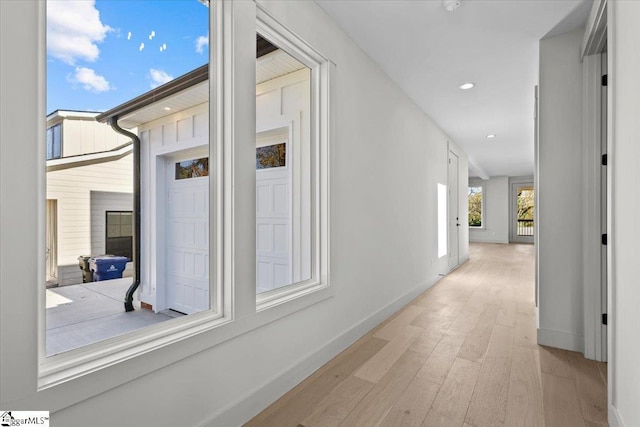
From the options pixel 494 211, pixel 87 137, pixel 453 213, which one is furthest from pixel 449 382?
pixel 494 211

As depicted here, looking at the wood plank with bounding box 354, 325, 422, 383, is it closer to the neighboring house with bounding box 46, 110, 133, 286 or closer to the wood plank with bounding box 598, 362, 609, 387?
the wood plank with bounding box 598, 362, 609, 387

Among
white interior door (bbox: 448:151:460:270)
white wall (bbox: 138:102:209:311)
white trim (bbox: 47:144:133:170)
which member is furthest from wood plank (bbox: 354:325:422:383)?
white interior door (bbox: 448:151:460:270)

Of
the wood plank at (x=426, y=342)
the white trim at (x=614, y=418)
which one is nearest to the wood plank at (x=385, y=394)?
the wood plank at (x=426, y=342)

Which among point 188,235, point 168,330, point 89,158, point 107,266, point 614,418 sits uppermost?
point 89,158

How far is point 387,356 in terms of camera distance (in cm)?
247

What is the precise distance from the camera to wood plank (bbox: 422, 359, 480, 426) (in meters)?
1.72

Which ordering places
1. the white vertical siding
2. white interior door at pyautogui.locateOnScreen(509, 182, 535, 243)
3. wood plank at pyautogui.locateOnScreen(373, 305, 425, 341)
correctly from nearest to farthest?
the white vertical siding, wood plank at pyautogui.locateOnScreen(373, 305, 425, 341), white interior door at pyautogui.locateOnScreen(509, 182, 535, 243)

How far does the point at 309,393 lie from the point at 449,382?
3.09ft

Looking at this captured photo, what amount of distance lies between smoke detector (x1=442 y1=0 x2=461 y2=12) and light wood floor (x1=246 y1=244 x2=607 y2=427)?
2.59m

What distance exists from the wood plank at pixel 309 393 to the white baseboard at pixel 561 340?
4.62ft

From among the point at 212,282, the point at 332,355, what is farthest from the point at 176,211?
the point at 332,355

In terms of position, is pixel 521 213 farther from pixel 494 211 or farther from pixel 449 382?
pixel 449 382

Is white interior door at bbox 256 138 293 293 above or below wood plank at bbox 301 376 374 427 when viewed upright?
above

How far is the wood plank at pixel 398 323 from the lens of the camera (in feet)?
9.49
